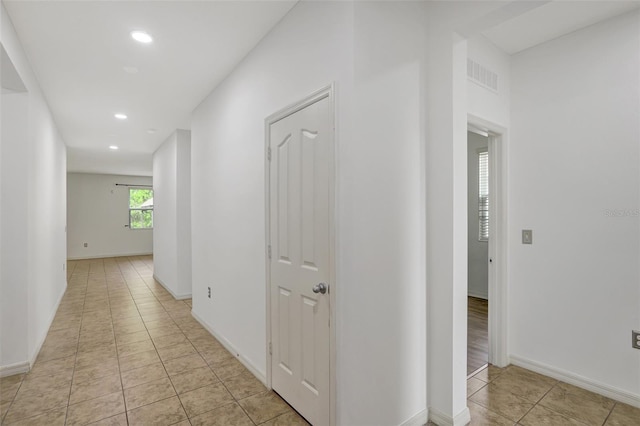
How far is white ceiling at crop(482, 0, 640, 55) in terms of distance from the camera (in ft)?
7.33

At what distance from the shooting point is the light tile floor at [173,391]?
2.17m

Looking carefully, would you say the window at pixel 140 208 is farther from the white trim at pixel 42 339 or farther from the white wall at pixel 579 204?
the white wall at pixel 579 204

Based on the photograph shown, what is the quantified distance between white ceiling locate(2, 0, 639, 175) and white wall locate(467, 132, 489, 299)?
7.57ft

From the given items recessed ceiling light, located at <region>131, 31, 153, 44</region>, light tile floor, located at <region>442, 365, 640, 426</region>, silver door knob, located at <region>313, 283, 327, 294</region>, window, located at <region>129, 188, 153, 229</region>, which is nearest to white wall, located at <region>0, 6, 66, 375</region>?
recessed ceiling light, located at <region>131, 31, 153, 44</region>

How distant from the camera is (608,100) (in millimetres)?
2396

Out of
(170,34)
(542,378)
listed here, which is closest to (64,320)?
(170,34)

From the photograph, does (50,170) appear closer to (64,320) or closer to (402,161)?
(64,320)

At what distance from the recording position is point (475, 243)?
5070 millimetres

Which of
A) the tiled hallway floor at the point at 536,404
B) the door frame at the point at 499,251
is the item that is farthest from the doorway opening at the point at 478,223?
the tiled hallway floor at the point at 536,404

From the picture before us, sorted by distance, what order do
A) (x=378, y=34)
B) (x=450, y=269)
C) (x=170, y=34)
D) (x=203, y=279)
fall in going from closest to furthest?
(x=378, y=34) < (x=450, y=269) < (x=170, y=34) < (x=203, y=279)

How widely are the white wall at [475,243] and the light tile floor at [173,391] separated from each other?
2.33 meters

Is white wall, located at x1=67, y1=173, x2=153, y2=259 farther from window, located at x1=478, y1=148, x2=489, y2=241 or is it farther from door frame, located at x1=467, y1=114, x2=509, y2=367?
door frame, located at x1=467, y1=114, x2=509, y2=367

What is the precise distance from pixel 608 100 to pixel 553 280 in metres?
1.44

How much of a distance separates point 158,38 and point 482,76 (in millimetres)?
2632
